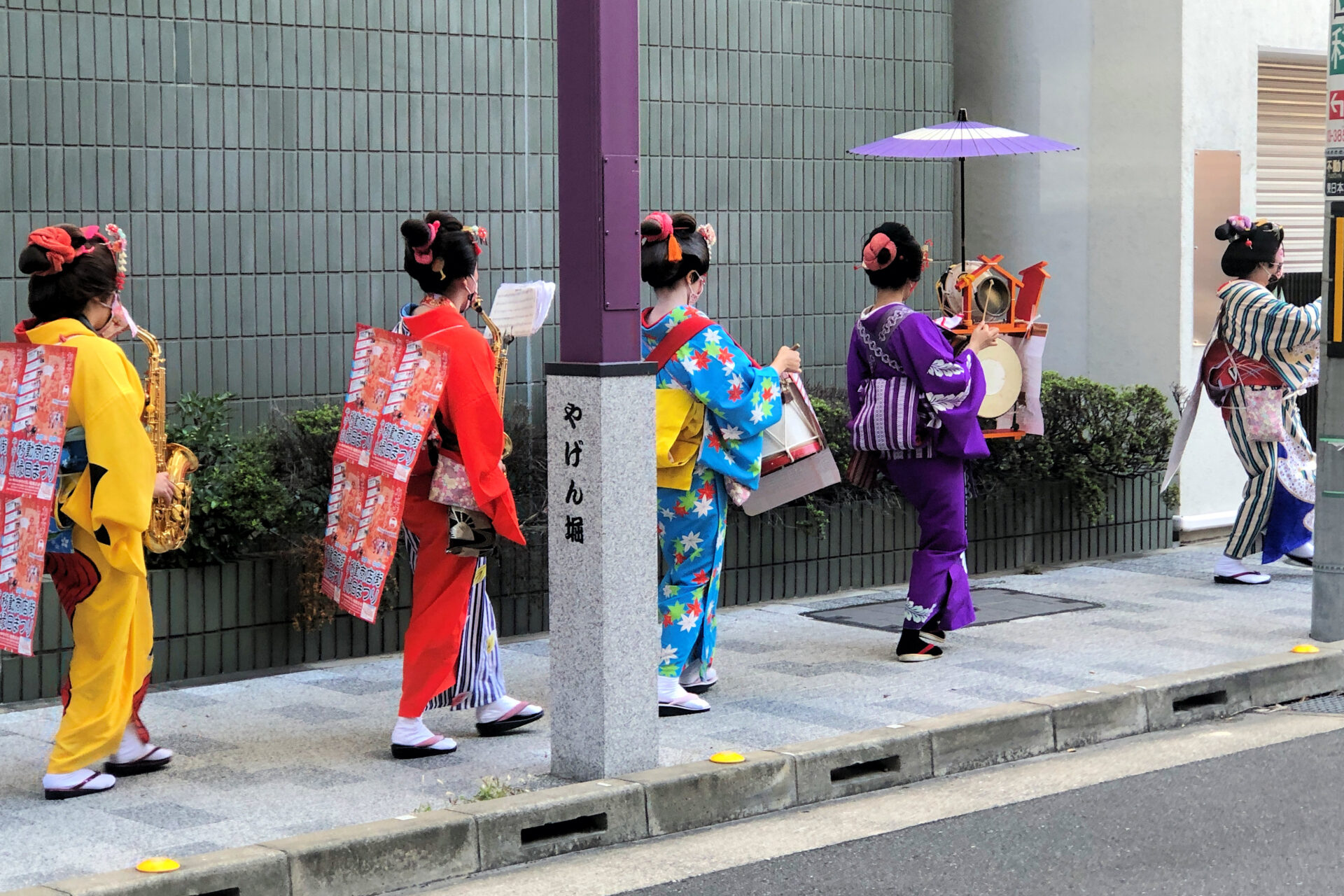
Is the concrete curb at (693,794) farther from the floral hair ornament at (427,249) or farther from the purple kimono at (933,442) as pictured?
the floral hair ornament at (427,249)

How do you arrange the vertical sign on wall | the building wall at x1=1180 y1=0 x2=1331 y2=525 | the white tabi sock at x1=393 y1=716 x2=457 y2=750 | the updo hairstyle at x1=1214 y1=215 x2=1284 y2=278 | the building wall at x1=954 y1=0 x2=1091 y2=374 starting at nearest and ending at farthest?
the white tabi sock at x1=393 y1=716 x2=457 y2=750 < the vertical sign on wall < the updo hairstyle at x1=1214 y1=215 x2=1284 y2=278 < the building wall at x1=1180 y1=0 x2=1331 y2=525 < the building wall at x1=954 y1=0 x2=1091 y2=374

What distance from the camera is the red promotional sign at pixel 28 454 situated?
19.2 ft

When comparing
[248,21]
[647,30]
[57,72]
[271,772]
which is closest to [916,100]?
[647,30]

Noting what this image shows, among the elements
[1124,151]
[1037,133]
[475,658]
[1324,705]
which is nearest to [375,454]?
[475,658]

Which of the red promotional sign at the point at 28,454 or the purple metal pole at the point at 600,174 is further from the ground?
the purple metal pole at the point at 600,174

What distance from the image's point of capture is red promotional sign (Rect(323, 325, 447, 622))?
20.9 ft

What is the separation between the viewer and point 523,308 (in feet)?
22.8

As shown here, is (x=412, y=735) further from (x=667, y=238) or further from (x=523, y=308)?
(x=667, y=238)

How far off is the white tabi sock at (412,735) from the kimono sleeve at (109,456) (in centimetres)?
120

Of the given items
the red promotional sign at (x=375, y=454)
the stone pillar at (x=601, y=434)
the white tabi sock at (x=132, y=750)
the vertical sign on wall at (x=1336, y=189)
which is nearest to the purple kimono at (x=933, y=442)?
the vertical sign on wall at (x=1336, y=189)

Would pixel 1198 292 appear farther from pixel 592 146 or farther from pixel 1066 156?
pixel 592 146

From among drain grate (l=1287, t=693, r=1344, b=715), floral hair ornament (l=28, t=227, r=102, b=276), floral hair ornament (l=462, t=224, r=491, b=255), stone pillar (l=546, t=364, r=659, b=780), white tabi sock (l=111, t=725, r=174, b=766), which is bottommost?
drain grate (l=1287, t=693, r=1344, b=715)

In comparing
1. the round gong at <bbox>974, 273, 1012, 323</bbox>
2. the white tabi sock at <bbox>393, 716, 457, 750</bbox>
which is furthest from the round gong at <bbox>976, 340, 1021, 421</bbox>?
the white tabi sock at <bbox>393, 716, 457, 750</bbox>

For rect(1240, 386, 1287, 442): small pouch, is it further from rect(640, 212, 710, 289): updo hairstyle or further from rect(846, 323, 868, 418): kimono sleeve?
rect(640, 212, 710, 289): updo hairstyle
